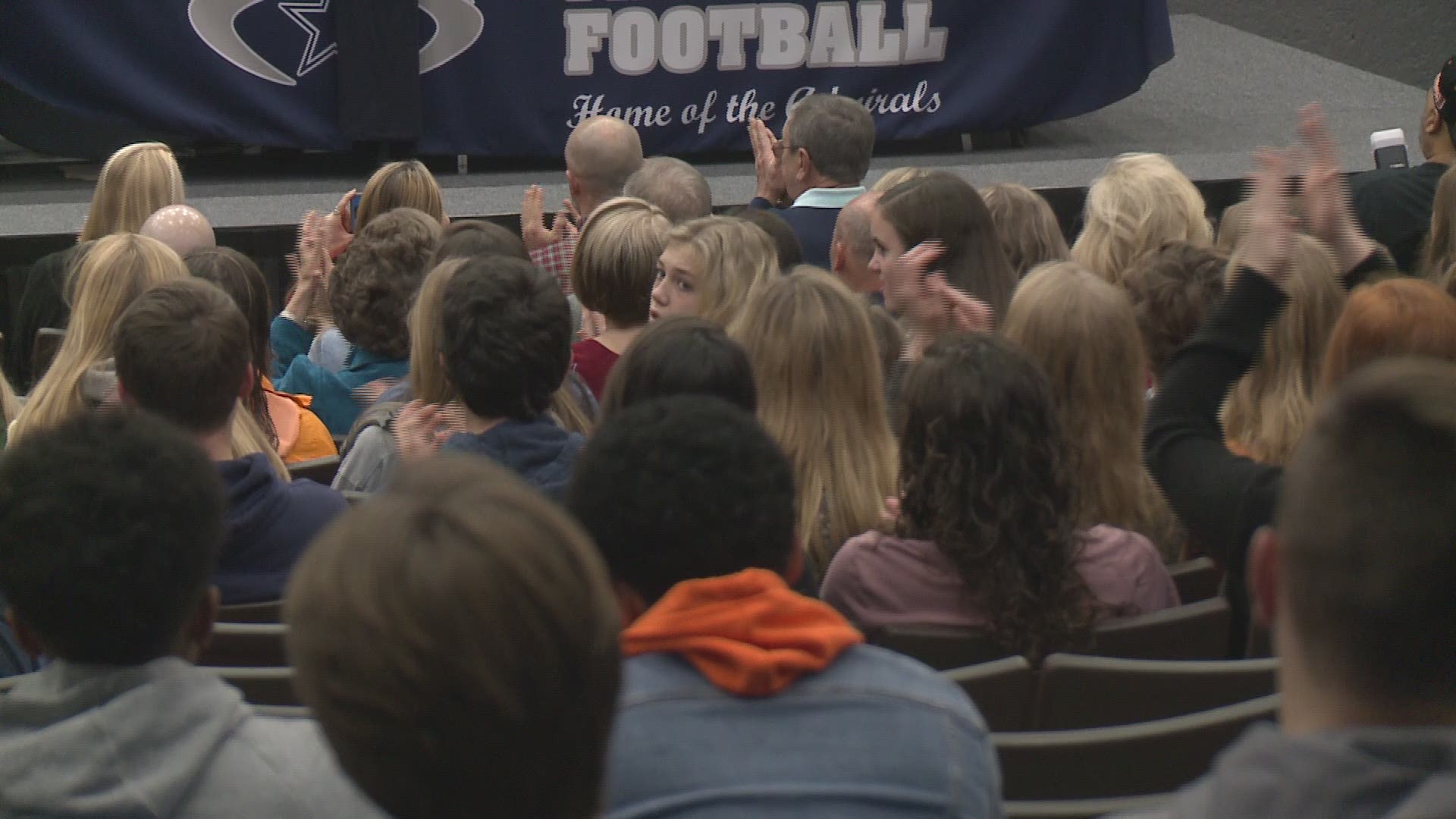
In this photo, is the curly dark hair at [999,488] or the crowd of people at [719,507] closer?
the crowd of people at [719,507]

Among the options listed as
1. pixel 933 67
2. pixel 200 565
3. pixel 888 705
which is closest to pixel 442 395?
pixel 200 565

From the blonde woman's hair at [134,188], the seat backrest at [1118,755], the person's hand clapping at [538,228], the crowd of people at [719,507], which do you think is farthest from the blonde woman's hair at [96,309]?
the seat backrest at [1118,755]

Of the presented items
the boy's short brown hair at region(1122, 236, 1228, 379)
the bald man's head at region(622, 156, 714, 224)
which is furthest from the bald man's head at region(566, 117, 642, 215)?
the boy's short brown hair at region(1122, 236, 1228, 379)

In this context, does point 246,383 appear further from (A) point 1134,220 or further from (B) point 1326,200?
(A) point 1134,220

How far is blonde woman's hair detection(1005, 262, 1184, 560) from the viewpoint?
8.66 ft

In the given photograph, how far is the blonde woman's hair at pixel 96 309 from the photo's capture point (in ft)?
9.80

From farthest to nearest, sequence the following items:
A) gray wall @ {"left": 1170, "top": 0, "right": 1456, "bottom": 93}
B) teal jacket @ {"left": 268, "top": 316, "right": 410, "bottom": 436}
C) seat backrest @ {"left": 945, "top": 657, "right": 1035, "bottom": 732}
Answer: gray wall @ {"left": 1170, "top": 0, "right": 1456, "bottom": 93}, teal jacket @ {"left": 268, "top": 316, "right": 410, "bottom": 436}, seat backrest @ {"left": 945, "top": 657, "right": 1035, "bottom": 732}

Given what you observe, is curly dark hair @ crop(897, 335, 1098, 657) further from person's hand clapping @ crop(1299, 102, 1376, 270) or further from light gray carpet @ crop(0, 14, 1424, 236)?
light gray carpet @ crop(0, 14, 1424, 236)

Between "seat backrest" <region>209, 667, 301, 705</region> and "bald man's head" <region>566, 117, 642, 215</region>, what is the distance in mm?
3054

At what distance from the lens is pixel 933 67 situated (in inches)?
273

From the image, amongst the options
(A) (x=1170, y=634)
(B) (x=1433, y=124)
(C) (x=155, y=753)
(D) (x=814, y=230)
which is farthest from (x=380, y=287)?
(B) (x=1433, y=124)

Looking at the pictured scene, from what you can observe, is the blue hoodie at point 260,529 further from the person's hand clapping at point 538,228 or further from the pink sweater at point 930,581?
the person's hand clapping at point 538,228

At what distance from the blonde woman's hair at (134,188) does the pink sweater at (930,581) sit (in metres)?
2.84

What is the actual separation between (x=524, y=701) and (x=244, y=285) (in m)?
2.52
